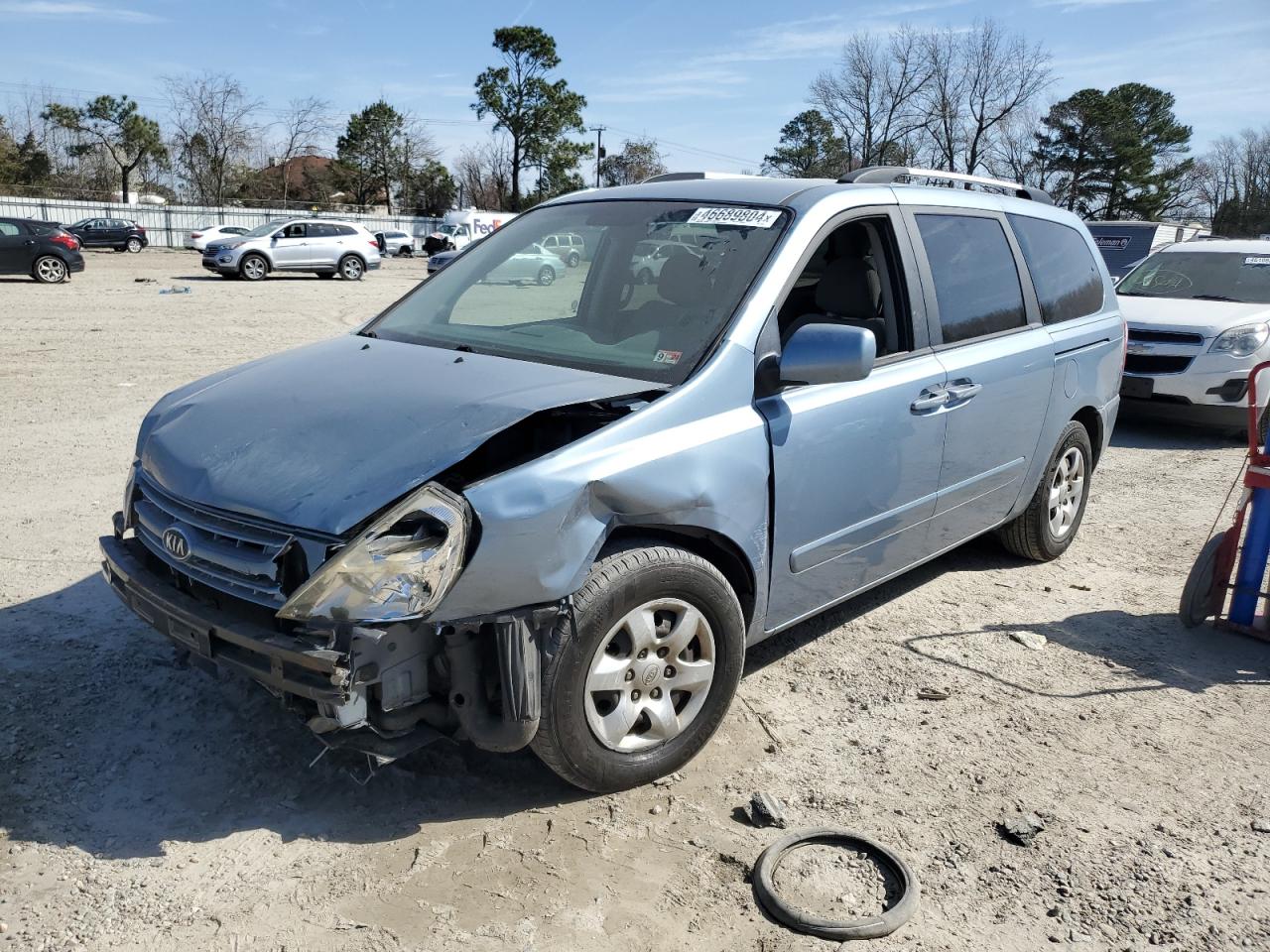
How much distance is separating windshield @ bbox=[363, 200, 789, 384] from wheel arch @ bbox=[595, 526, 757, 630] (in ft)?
1.65

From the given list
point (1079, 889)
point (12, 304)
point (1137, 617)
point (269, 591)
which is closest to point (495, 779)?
Result: point (269, 591)

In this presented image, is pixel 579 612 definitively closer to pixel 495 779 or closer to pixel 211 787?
pixel 495 779

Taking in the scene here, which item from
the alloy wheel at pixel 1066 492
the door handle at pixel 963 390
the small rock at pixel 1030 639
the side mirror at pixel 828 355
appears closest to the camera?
the side mirror at pixel 828 355

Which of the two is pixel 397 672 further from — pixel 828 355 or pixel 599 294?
pixel 599 294

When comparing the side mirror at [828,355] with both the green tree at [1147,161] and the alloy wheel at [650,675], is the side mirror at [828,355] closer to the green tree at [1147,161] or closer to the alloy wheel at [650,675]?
the alloy wheel at [650,675]

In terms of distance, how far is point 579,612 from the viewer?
9.21ft

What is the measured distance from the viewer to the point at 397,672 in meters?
2.66

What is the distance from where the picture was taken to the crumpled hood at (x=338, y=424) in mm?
2723

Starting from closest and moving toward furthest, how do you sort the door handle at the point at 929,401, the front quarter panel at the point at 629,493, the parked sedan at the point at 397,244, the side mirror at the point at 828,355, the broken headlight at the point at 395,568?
the broken headlight at the point at 395,568, the front quarter panel at the point at 629,493, the side mirror at the point at 828,355, the door handle at the point at 929,401, the parked sedan at the point at 397,244

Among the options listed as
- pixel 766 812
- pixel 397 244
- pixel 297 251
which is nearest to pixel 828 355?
pixel 766 812

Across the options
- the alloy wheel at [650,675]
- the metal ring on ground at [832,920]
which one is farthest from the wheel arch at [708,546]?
the metal ring on ground at [832,920]

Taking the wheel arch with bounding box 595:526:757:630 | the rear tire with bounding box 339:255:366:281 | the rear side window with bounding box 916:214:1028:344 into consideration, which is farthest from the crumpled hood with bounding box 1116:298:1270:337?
the rear tire with bounding box 339:255:366:281

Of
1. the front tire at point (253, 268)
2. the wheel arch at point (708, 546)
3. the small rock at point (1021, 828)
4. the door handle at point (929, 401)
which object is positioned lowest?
the small rock at point (1021, 828)

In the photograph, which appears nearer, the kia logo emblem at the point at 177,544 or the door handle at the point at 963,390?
the kia logo emblem at the point at 177,544
